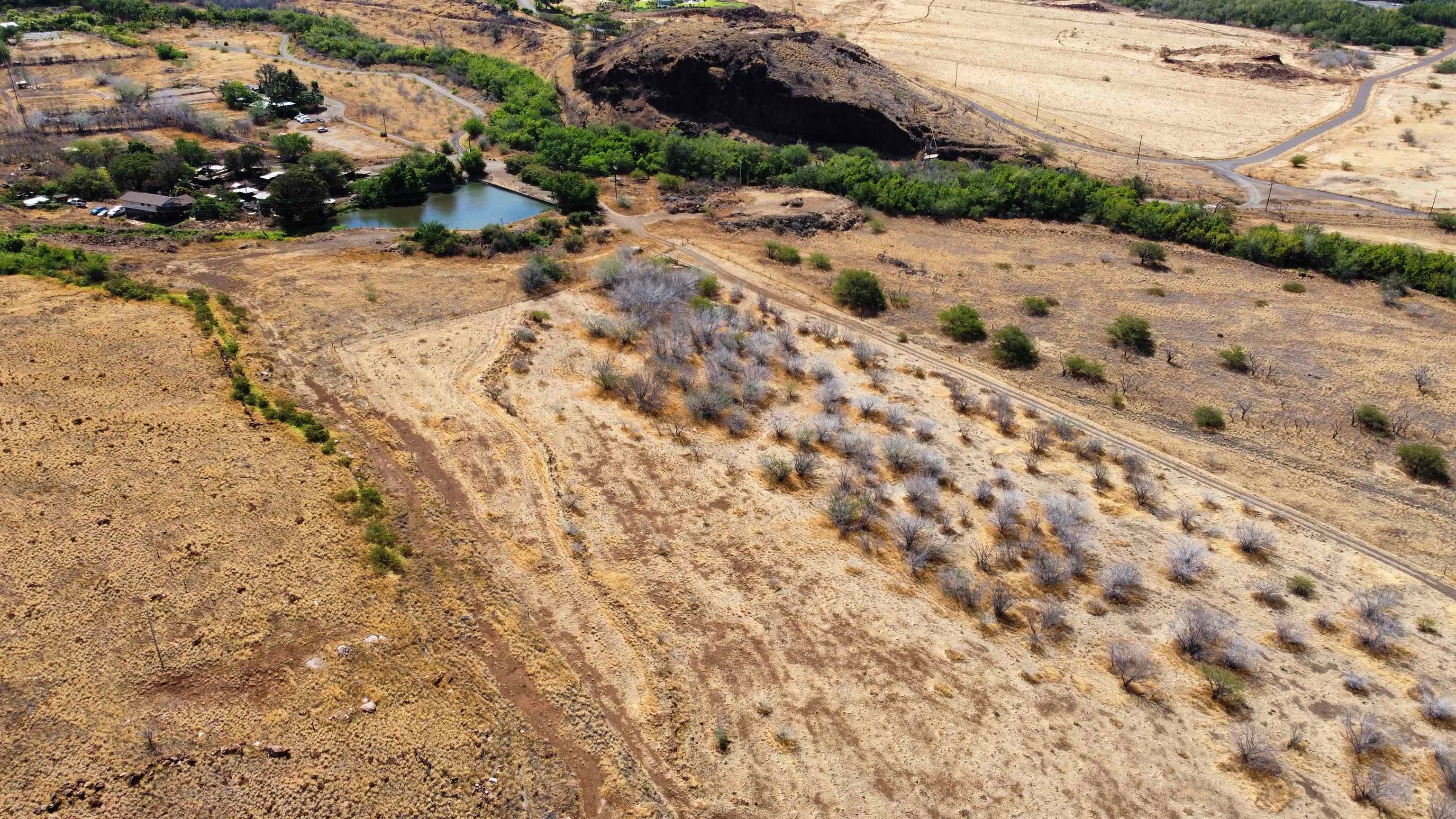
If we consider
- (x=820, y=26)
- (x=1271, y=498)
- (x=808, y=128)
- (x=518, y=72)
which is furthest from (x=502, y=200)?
(x=820, y=26)

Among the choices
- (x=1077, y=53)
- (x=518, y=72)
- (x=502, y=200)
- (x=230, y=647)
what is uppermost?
(x=1077, y=53)

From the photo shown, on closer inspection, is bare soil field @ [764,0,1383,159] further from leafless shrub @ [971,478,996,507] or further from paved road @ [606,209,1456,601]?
leafless shrub @ [971,478,996,507]

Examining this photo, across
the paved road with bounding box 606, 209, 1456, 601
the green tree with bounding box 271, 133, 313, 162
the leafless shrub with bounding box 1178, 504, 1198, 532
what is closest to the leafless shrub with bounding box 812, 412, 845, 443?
the paved road with bounding box 606, 209, 1456, 601

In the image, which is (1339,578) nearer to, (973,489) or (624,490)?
(973,489)

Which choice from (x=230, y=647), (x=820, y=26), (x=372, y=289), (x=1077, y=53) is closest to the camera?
(x=230, y=647)

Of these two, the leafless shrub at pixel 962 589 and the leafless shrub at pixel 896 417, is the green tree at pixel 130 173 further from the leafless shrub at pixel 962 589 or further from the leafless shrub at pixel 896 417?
the leafless shrub at pixel 962 589

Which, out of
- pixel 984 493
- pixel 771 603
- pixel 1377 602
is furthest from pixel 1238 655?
pixel 771 603
